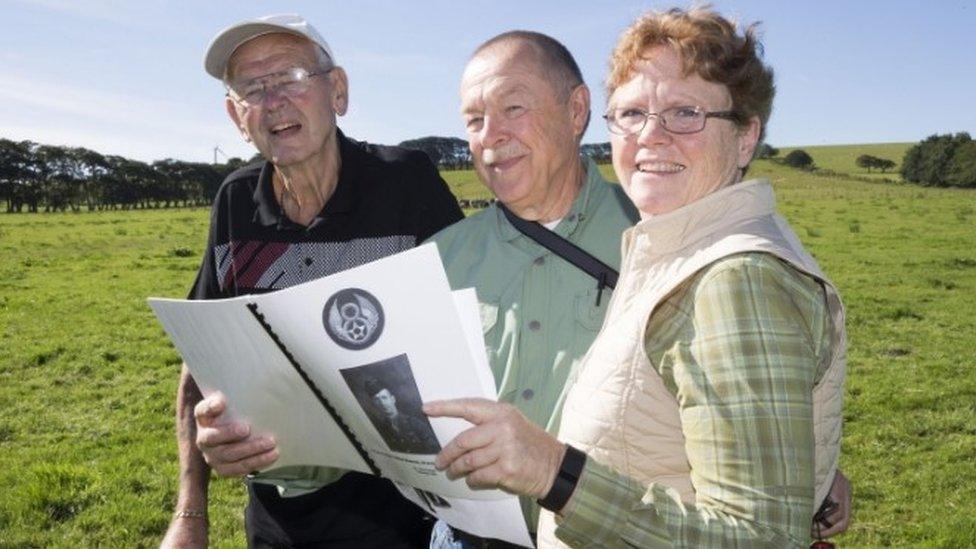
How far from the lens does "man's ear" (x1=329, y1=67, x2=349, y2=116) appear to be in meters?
3.24

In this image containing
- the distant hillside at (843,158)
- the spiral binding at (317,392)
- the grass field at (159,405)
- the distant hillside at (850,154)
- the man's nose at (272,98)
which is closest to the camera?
the spiral binding at (317,392)

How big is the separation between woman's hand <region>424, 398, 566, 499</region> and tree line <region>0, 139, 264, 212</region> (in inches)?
3341

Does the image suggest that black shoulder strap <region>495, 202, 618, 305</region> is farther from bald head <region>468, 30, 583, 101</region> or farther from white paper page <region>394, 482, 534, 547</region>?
white paper page <region>394, 482, 534, 547</region>

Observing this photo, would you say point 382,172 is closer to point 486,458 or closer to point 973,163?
point 486,458

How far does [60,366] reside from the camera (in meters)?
11.6

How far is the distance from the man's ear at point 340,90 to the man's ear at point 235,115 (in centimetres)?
34

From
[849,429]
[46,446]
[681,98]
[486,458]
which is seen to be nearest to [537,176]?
[681,98]

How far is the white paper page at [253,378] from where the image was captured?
1.97m

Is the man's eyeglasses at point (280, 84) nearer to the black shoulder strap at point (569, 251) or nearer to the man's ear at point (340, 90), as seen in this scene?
the man's ear at point (340, 90)

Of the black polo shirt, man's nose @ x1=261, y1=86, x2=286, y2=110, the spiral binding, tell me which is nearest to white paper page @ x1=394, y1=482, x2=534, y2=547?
the spiral binding

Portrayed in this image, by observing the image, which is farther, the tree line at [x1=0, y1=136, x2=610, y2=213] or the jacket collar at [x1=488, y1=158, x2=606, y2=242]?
the tree line at [x1=0, y1=136, x2=610, y2=213]

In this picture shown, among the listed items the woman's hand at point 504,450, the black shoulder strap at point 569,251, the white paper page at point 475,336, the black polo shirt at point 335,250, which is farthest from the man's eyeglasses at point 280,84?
the woman's hand at point 504,450

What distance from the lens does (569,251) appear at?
2.61 meters

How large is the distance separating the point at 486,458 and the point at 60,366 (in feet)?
37.9
